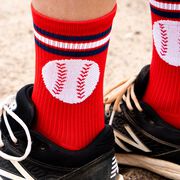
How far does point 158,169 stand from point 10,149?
16.1 inches

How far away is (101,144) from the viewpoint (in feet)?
3.69

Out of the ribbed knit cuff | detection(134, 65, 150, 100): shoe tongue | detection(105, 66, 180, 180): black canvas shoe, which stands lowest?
detection(105, 66, 180, 180): black canvas shoe

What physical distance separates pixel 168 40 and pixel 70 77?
12.3 inches

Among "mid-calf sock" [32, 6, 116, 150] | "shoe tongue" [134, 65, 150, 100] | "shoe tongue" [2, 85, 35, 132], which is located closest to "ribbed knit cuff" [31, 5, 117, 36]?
"mid-calf sock" [32, 6, 116, 150]

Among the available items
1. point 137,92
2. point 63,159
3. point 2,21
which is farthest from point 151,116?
point 2,21

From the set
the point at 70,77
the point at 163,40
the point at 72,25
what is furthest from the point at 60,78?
the point at 163,40

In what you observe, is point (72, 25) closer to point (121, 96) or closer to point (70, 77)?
point (70, 77)

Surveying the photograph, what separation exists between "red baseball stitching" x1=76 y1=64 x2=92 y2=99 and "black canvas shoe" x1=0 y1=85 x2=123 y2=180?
12cm

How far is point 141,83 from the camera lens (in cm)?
132

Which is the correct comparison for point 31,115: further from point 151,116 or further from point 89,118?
point 151,116

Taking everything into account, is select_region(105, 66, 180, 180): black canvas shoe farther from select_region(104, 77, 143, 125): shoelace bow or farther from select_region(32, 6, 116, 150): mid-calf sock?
select_region(32, 6, 116, 150): mid-calf sock

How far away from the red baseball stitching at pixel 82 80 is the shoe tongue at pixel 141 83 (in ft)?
0.98

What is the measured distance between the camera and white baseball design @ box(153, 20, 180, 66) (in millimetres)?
1191

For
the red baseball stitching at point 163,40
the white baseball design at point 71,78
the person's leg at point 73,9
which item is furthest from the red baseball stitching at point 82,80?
the red baseball stitching at point 163,40
